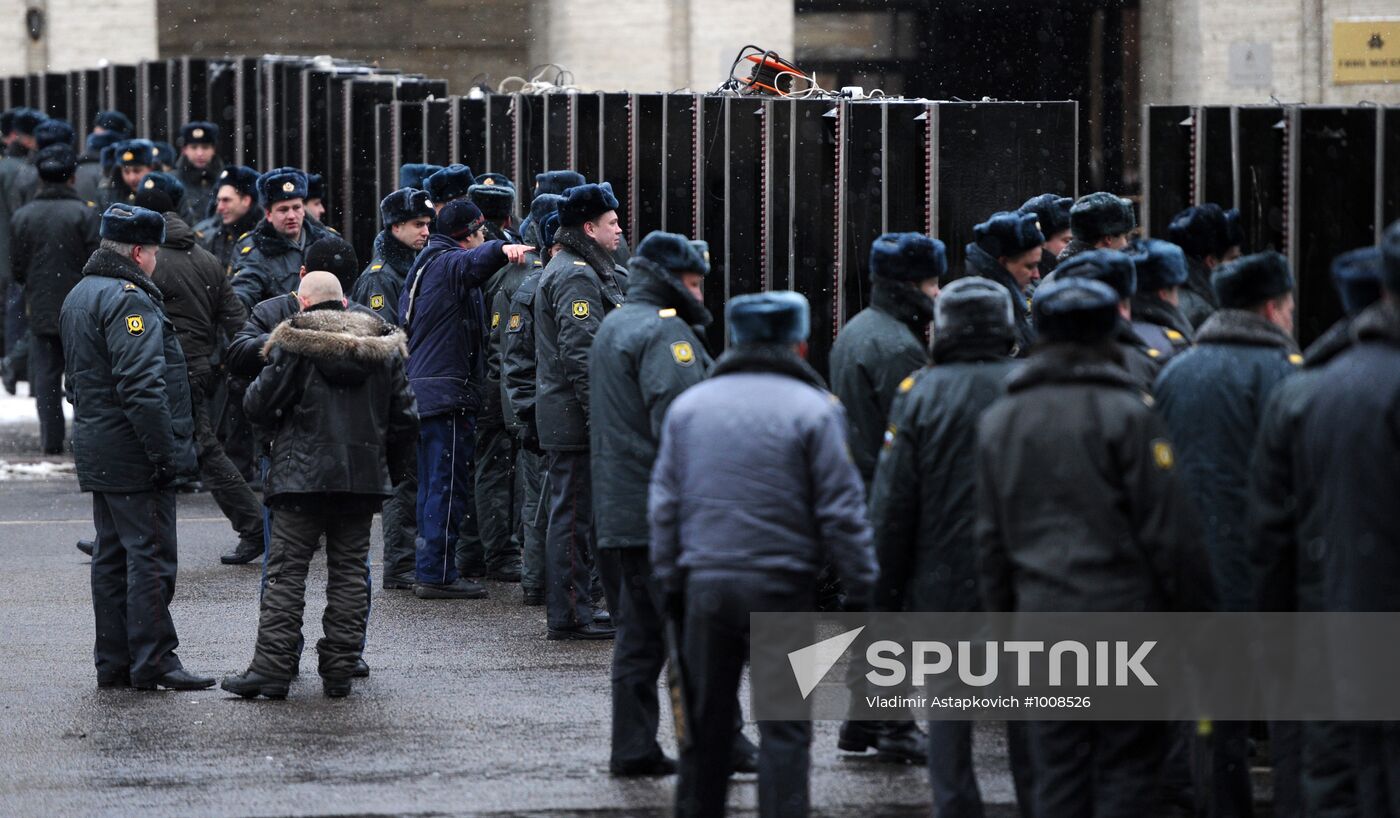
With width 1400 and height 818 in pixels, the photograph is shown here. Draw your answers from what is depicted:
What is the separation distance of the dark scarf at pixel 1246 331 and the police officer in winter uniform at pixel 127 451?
14.1 feet

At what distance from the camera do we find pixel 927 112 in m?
10.3

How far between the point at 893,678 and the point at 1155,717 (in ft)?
6.05

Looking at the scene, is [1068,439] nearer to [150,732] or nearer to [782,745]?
[782,745]

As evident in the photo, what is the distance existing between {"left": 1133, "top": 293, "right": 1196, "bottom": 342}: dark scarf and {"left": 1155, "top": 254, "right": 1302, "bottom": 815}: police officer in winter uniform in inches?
35.6

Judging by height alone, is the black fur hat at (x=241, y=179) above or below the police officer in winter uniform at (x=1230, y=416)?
above

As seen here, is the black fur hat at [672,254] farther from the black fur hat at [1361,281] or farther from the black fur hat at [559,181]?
the black fur hat at [559,181]

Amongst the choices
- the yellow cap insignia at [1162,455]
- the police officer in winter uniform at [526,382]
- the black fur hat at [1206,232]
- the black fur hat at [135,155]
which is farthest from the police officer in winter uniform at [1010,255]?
the black fur hat at [135,155]

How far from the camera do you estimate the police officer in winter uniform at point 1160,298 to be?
729 centimetres

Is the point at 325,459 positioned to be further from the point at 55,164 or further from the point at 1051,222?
the point at 55,164

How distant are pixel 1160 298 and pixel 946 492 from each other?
60.7 inches

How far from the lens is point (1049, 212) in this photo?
31.6 feet

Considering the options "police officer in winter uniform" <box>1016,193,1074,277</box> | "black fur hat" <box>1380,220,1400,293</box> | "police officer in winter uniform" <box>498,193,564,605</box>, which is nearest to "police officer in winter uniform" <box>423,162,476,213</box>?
"police officer in winter uniform" <box>498,193,564,605</box>

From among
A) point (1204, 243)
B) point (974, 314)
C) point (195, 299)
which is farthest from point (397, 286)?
point (974, 314)

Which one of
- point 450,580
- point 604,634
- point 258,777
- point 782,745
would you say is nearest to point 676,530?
point 782,745
